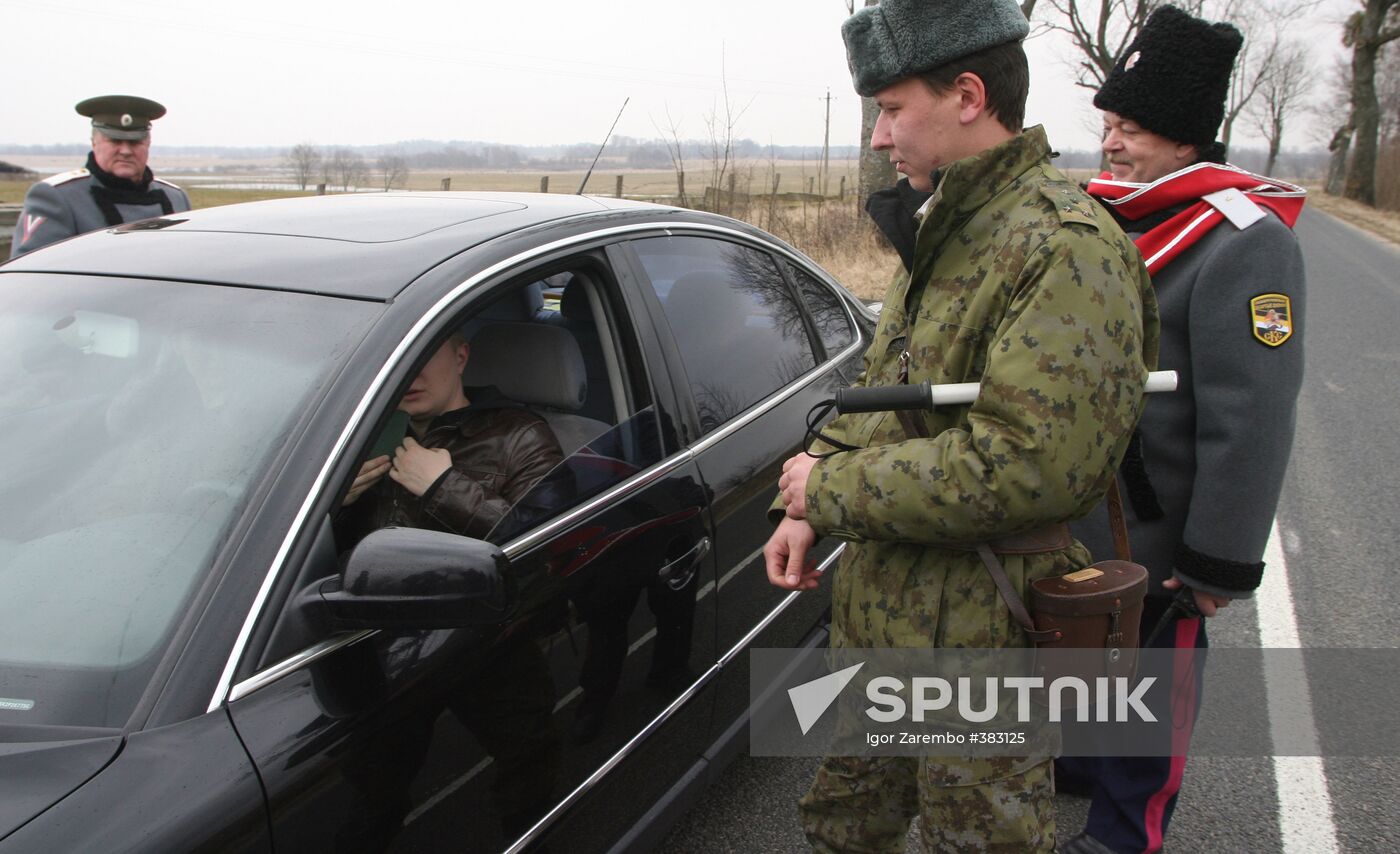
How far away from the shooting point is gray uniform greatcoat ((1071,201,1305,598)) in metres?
1.94

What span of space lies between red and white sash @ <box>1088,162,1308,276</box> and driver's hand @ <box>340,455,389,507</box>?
1.69 metres

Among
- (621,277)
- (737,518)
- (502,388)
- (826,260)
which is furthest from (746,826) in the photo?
(826,260)

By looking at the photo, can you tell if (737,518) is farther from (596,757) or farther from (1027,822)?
(1027,822)

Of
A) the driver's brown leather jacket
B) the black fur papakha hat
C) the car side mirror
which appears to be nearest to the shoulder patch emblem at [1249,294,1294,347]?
the black fur papakha hat

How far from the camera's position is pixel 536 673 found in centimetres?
171

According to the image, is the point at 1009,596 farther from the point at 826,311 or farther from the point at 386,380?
the point at 826,311

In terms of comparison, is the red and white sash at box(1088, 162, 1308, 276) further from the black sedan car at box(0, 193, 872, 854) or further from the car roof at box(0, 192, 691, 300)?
the car roof at box(0, 192, 691, 300)

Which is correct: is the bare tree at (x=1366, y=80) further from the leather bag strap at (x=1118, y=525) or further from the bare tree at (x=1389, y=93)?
the leather bag strap at (x=1118, y=525)

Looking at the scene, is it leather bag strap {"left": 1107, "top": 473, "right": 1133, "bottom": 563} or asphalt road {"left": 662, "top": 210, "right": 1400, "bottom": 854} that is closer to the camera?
leather bag strap {"left": 1107, "top": 473, "right": 1133, "bottom": 563}

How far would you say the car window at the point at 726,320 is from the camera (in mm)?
2416

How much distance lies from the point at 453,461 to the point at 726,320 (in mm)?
903

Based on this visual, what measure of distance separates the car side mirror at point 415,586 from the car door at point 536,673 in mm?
84

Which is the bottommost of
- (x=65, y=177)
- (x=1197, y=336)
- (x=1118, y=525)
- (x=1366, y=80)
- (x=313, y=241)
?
(x=1118, y=525)

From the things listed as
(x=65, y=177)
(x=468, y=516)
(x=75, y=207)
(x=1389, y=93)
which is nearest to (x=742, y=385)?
(x=468, y=516)
